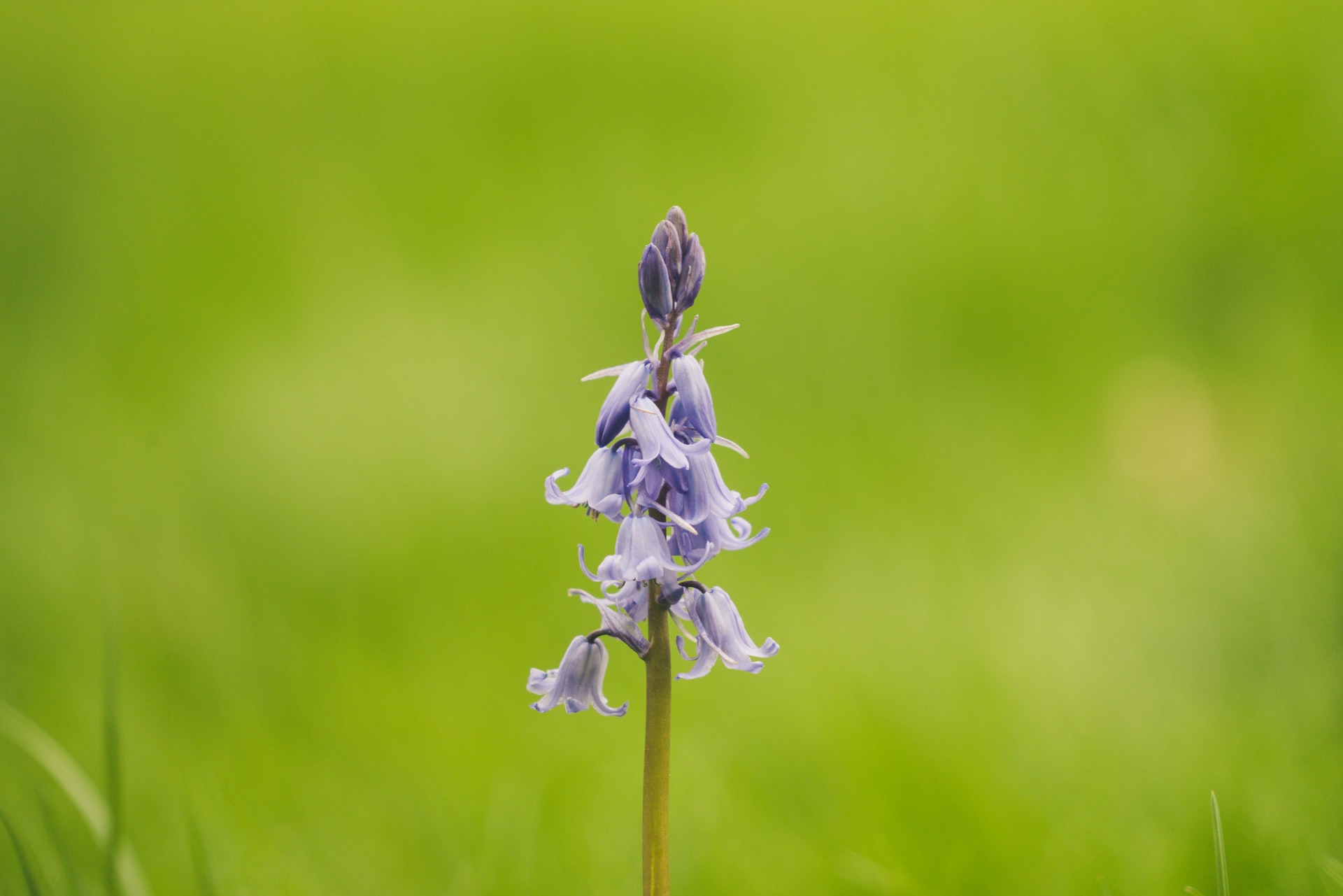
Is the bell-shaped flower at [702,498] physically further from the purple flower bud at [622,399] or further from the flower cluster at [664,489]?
the purple flower bud at [622,399]

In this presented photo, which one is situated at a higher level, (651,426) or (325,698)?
(325,698)

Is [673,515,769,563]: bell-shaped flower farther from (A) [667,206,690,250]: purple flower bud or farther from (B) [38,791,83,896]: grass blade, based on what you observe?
(B) [38,791,83,896]: grass blade

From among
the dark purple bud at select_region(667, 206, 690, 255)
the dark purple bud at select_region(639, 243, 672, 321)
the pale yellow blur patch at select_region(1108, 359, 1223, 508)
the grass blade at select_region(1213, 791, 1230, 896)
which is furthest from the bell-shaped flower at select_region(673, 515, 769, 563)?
the pale yellow blur patch at select_region(1108, 359, 1223, 508)

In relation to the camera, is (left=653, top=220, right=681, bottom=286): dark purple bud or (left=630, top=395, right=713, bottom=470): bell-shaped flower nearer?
(left=630, top=395, right=713, bottom=470): bell-shaped flower

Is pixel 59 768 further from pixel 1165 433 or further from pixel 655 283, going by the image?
pixel 1165 433

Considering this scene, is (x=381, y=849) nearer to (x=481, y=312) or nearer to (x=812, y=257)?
(x=481, y=312)

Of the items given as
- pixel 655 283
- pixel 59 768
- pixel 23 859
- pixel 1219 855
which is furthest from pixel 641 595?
pixel 59 768

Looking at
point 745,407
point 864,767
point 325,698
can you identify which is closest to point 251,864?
point 325,698

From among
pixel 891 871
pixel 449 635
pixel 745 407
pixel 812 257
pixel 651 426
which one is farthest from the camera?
pixel 812 257
